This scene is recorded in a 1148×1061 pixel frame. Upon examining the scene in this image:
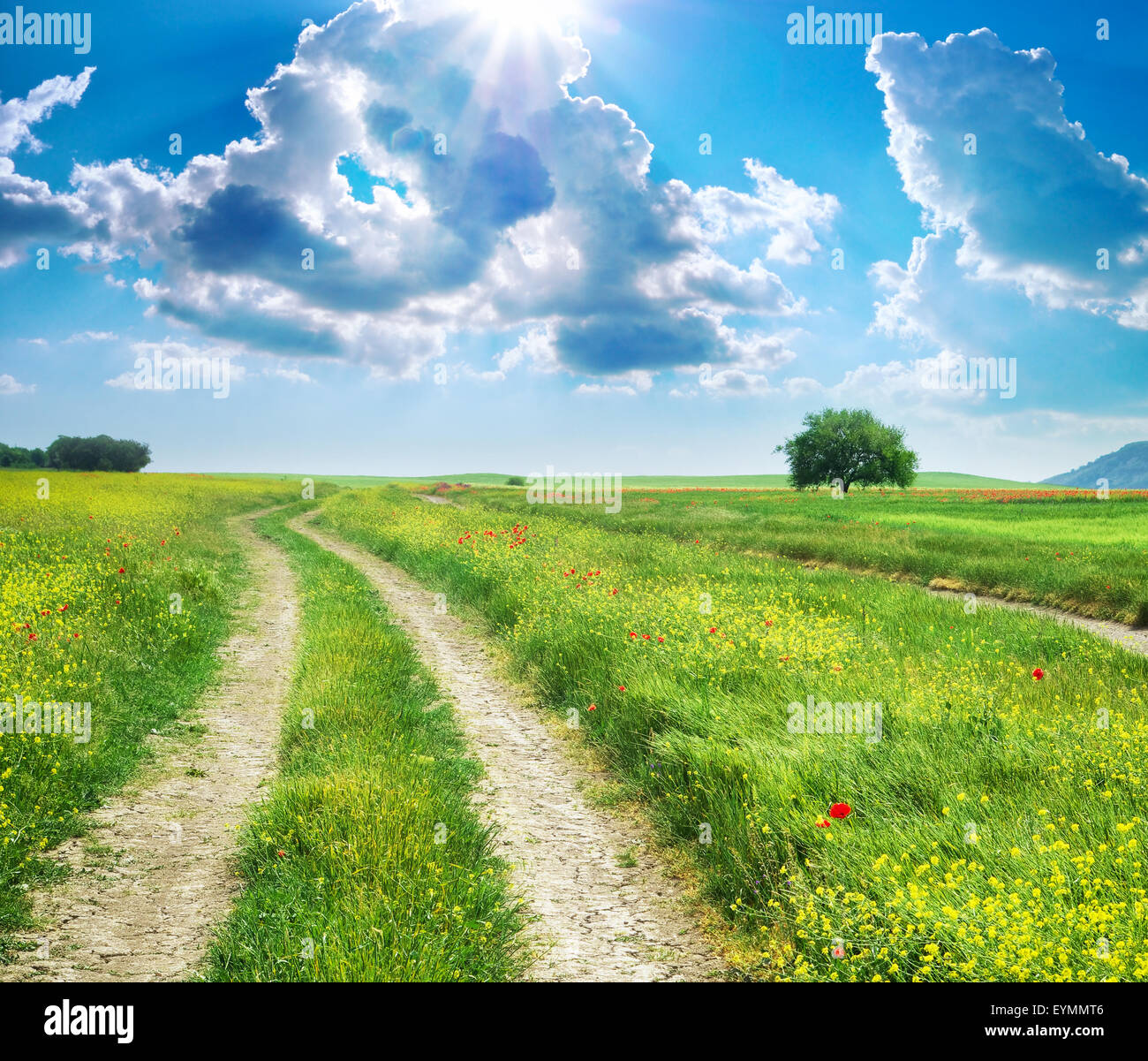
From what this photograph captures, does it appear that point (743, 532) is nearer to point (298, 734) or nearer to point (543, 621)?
point (543, 621)

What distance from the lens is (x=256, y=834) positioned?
188 inches

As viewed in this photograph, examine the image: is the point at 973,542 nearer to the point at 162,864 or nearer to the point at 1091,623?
the point at 1091,623

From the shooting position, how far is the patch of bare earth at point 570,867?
385 centimetres

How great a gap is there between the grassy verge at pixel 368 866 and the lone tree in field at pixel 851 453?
259 ft

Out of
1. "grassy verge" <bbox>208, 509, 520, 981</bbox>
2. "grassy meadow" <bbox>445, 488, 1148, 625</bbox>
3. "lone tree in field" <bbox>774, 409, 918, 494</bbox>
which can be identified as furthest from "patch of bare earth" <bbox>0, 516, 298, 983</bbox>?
"lone tree in field" <bbox>774, 409, 918, 494</bbox>

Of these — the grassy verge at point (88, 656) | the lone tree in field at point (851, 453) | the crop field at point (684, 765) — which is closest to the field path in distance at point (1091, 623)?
the crop field at point (684, 765)

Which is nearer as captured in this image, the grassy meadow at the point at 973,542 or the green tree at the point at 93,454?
the grassy meadow at the point at 973,542

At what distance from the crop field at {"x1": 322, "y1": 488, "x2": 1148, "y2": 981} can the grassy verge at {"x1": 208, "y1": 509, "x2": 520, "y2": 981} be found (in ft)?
4.81

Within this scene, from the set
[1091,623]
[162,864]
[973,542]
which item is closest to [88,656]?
[162,864]

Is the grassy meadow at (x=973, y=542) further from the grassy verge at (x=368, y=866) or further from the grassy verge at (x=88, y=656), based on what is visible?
the grassy verge at (x=88, y=656)

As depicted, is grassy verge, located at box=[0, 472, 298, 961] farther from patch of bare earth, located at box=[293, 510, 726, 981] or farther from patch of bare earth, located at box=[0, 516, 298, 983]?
patch of bare earth, located at box=[293, 510, 726, 981]

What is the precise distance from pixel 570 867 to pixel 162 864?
282 centimetres

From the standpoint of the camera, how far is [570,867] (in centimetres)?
495
